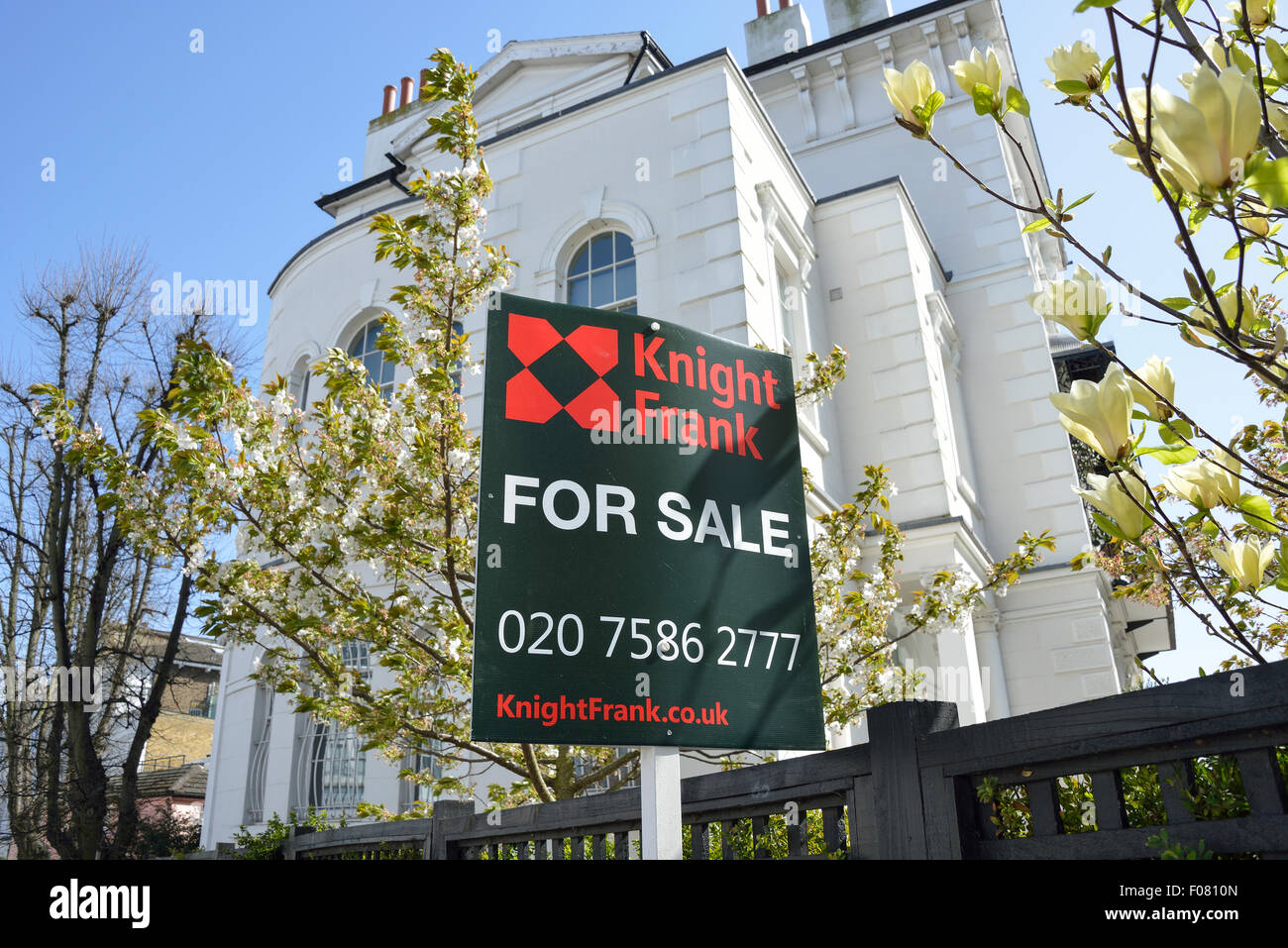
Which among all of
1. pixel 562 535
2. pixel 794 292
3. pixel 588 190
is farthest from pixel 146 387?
pixel 562 535

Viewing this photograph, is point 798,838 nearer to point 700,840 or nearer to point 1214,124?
point 700,840

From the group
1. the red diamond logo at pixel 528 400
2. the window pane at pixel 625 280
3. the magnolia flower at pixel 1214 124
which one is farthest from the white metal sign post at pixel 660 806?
the window pane at pixel 625 280

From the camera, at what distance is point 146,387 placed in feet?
52.7

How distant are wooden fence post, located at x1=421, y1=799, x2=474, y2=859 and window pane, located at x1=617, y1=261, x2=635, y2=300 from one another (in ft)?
23.9

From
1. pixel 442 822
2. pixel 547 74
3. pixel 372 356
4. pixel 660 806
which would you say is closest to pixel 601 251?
pixel 372 356

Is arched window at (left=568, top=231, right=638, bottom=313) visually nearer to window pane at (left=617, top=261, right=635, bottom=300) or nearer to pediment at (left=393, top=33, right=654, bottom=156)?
window pane at (left=617, top=261, right=635, bottom=300)

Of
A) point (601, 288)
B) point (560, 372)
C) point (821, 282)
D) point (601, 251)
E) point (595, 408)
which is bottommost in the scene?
point (595, 408)

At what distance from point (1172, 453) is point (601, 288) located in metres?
10.4

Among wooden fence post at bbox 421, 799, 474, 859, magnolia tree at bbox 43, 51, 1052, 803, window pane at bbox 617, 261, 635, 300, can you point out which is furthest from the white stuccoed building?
wooden fence post at bbox 421, 799, 474, 859

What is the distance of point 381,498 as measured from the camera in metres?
6.74

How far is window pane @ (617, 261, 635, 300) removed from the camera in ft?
38.4

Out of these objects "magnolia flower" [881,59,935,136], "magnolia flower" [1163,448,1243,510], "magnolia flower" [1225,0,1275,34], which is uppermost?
"magnolia flower" [1225,0,1275,34]
